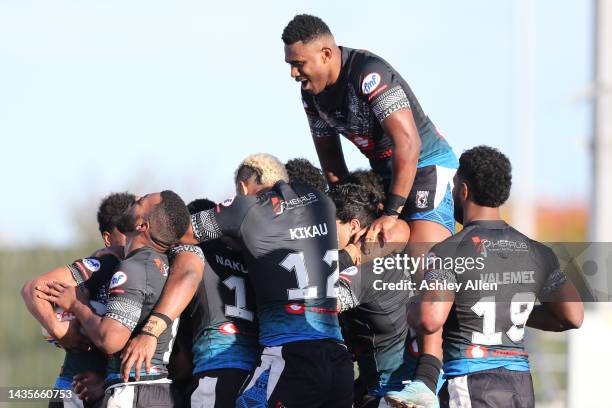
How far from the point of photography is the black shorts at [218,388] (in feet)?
24.5

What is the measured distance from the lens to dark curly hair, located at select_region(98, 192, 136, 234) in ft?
29.4

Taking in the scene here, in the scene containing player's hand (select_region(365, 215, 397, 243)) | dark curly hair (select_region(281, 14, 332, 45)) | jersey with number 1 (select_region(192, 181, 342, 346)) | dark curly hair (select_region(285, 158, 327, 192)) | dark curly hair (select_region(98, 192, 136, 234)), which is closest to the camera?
jersey with number 1 (select_region(192, 181, 342, 346))

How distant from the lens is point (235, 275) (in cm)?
770

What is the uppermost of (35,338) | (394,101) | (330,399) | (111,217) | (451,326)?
(394,101)

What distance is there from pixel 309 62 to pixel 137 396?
2725 millimetres

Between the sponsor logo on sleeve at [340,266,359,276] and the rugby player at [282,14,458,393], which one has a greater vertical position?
the rugby player at [282,14,458,393]

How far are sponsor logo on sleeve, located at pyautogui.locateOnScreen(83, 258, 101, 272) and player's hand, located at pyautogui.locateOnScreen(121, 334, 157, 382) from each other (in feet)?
2.82

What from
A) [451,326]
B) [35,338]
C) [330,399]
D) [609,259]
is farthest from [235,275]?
[35,338]

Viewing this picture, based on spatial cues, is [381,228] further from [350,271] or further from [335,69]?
[335,69]

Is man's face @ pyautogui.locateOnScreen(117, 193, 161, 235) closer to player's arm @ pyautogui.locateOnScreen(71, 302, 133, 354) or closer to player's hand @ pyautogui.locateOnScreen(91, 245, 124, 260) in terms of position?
player's hand @ pyautogui.locateOnScreen(91, 245, 124, 260)

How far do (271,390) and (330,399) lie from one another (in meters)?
0.43

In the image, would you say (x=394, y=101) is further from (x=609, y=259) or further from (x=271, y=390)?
(x=609, y=259)

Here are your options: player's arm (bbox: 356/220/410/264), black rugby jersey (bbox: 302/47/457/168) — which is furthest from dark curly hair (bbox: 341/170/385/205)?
player's arm (bbox: 356/220/410/264)

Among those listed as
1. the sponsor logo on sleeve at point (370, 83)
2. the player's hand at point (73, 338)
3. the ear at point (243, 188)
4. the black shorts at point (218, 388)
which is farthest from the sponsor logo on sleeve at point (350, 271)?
the player's hand at point (73, 338)
